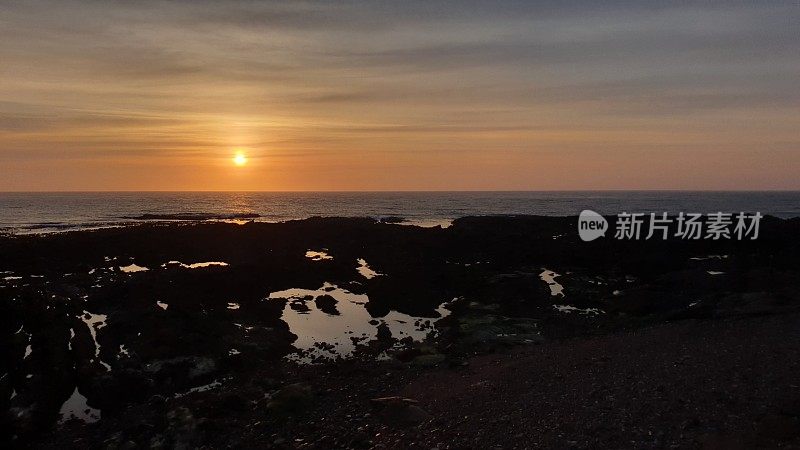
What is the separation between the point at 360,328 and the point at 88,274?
22.8m

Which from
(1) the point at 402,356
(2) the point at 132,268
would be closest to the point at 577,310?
(1) the point at 402,356

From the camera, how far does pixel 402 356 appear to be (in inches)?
736

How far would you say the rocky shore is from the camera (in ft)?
41.4

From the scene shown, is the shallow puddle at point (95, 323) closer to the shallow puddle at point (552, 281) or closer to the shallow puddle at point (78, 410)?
the shallow puddle at point (78, 410)

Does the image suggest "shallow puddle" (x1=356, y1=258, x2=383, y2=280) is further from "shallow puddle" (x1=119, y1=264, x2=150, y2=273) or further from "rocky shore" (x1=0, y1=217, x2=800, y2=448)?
"shallow puddle" (x1=119, y1=264, x2=150, y2=273)

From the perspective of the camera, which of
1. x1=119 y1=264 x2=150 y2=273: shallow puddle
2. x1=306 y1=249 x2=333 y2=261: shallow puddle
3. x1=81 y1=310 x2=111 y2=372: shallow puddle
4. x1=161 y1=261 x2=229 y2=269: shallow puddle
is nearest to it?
x1=81 y1=310 x2=111 y2=372: shallow puddle

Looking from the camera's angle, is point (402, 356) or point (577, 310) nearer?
point (402, 356)

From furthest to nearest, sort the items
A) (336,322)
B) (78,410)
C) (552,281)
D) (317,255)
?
(317,255) < (552,281) < (336,322) < (78,410)

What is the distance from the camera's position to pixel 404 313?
26.7m

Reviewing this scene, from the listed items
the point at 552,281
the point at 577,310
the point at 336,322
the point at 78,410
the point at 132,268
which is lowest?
the point at 78,410

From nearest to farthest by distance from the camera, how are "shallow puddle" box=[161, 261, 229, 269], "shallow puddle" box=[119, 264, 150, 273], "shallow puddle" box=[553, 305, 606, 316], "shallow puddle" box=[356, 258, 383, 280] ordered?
"shallow puddle" box=[553, 305, 606, 316], "shallow puddle" box=[119, 264, 150, 273], "shallow puddle" box=[356, 258, 383, 280], "shallow puddle" box=[161, 261, 229, 269]

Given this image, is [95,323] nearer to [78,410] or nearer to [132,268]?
[78,410]

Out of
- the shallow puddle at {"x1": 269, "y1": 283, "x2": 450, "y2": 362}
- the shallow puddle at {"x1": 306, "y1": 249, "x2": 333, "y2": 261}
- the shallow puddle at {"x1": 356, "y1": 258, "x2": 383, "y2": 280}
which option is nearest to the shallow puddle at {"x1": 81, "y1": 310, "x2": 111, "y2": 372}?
the shallow puddle at {"x1": 269, "y1": 283, "x2": 450, "y2": 362}

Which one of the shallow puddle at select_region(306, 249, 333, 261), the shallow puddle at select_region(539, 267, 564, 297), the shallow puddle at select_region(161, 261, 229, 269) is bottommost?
the shallow puddle at select_region(161, 261, 229, 269)
